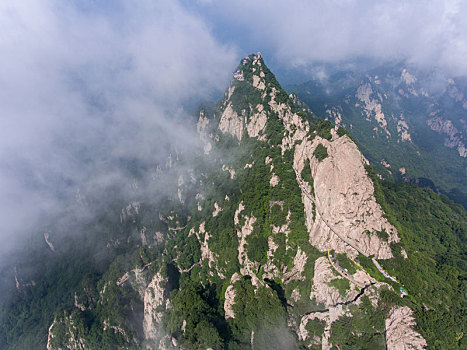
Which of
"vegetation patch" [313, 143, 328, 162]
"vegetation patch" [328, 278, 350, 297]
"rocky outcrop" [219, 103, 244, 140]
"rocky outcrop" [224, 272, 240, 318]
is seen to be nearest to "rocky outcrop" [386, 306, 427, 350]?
"vegetation patch" [328, 278, 350, 297]

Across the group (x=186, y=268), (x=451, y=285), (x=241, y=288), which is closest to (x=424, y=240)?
(x=451, y=285)

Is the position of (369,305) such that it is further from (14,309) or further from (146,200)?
(14,309)

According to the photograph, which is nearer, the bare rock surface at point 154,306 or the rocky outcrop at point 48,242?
the bare rock surface at point 154,306

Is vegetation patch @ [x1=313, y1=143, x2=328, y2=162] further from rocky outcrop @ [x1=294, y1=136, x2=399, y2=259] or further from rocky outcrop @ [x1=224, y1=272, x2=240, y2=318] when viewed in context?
rocky outcrop @ [x1=224, y1=272, x2=240, y2=318]

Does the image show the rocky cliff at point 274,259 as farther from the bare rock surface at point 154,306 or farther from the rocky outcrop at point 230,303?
the bare rock surface at point 154,306

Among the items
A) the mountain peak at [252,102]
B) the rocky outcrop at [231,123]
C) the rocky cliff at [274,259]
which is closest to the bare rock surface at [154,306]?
the rocky cliff at [274,259]

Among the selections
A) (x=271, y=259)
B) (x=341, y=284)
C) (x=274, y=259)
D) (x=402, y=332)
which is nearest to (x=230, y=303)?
(x=271, y=259)
